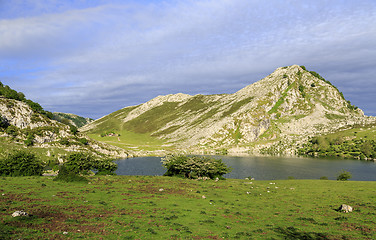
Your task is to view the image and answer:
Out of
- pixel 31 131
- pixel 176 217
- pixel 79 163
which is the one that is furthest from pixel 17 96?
pixel 176 217

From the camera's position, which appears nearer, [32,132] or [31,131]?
[32,132]

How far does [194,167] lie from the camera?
68.2 meters

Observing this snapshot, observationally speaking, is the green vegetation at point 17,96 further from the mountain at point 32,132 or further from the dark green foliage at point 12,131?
the dark green foliage at point 12,131

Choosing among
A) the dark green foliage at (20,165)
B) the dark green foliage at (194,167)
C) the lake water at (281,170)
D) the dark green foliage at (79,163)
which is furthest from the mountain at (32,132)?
the dark green foliage at (194,167)

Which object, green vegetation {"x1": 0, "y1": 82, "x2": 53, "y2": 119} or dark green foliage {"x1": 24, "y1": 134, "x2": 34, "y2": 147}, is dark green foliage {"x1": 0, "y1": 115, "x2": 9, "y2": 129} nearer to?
dark green foliage {"x1": 24, "y1": 134, "x2": 34, "y2": 147}

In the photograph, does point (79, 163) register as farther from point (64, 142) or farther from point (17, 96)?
point (17, 96)

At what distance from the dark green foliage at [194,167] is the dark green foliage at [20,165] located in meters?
36.2

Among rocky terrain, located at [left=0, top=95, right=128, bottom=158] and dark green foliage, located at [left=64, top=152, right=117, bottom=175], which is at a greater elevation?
Result: rocky terrain, located at [left=0, top=95, right=128, bottom=158]

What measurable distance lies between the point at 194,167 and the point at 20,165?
4667 cm

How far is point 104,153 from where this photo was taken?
197m

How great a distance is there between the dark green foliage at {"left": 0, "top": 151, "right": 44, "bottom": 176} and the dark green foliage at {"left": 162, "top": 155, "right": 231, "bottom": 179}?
36151mm

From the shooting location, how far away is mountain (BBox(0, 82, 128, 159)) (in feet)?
478

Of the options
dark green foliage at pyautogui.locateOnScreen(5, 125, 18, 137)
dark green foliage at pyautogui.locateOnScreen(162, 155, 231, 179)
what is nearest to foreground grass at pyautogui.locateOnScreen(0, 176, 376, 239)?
dark green foliage at pyautogui.locateOnScreen(162, 155, 231, 179)

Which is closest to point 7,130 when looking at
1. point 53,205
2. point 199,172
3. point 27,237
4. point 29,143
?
point 29,143
